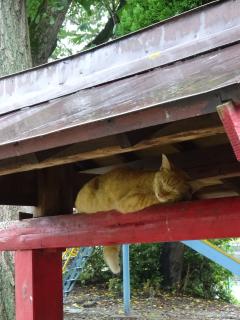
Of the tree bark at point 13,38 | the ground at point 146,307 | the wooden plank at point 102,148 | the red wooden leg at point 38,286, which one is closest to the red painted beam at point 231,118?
the wooden plank at point 102,148

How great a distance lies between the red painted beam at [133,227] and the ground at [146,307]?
601cm

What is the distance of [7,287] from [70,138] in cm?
467

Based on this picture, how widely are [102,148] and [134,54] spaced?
74 cm

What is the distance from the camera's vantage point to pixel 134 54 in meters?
2.89

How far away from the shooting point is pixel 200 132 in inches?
81.4

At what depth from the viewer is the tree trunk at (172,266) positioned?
468 inches

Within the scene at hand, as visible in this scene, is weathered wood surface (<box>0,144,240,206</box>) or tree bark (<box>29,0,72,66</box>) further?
tree bark (<box>29,0,72,66</box>)

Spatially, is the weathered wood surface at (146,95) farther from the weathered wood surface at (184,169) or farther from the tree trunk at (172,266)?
the tree trunk at (172,266)

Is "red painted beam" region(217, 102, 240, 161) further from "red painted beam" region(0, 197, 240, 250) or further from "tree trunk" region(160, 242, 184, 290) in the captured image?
"tree trunk" region(160, 242, 184, 290)

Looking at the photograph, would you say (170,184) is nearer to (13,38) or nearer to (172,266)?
(13,38)

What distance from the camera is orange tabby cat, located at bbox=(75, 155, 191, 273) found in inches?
111

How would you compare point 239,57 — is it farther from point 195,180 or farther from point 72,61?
point 72,61

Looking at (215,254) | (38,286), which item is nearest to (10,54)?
(215,254)

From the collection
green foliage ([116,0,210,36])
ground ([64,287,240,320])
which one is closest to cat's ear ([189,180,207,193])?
green foliage ([116,0,210,36])
